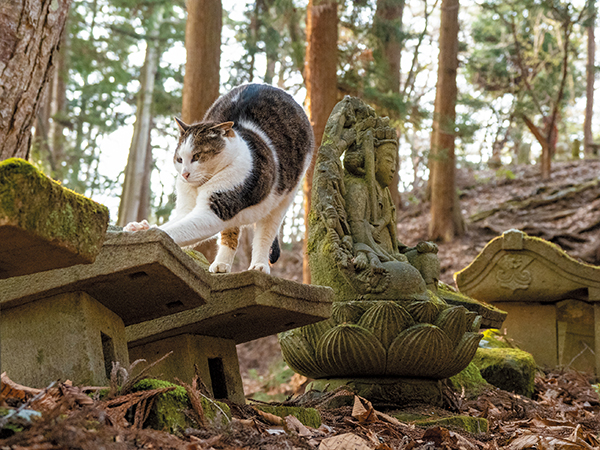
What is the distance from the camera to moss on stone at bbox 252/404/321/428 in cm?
286

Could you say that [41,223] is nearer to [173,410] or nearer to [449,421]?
[173,410]

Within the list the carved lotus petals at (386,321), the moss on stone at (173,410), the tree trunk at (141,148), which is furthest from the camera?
the tree trunk at (141,148)

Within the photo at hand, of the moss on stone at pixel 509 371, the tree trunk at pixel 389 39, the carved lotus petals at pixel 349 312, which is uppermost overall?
the tree trunk at pixel 389 39

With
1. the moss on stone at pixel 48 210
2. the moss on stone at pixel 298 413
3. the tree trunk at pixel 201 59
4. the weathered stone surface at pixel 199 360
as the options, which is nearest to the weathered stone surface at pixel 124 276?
the moss on stone at pixel 48 210

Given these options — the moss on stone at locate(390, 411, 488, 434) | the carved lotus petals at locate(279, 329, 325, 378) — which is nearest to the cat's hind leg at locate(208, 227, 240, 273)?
the carved lotus petals at locate(279, 329, 325, 378)

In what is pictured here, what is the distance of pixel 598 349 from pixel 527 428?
135 inches

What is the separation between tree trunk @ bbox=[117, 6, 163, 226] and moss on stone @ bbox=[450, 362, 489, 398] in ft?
30.2

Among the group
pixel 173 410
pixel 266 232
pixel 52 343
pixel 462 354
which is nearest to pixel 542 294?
pixel 462 354

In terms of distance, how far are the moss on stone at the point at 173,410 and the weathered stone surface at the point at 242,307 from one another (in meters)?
0.65

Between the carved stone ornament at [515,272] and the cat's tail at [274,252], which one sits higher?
the cat's tail at [274,252]

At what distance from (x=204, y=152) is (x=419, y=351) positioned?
2.06 meters

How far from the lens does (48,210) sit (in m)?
1.66

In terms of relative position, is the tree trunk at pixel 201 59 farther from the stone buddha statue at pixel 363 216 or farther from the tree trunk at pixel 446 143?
the tree trunk at pixel 446 143

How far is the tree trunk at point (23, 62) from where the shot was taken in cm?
350
